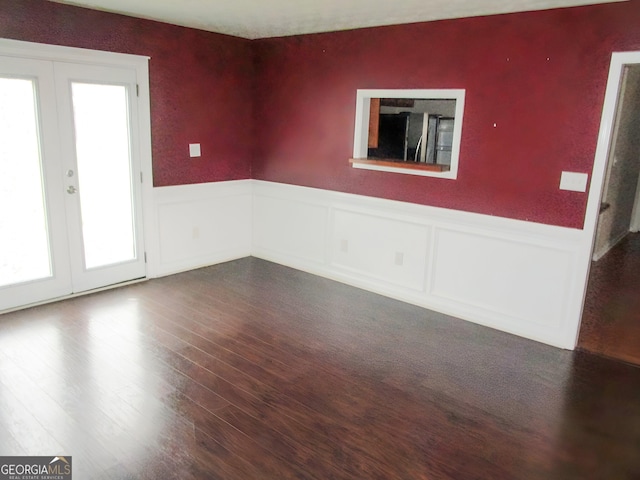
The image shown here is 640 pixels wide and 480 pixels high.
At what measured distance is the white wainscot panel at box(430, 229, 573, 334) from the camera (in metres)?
3.63

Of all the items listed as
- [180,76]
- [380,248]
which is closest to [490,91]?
[380,248]

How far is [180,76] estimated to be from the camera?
473 centimetres

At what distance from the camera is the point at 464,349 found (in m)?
3.57

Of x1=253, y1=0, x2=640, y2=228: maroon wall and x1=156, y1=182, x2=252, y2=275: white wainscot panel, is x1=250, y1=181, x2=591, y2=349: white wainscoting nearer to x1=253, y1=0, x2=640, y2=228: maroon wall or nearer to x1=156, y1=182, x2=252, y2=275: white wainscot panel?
x1=253, y1=0, x2=640, y2=228: maroon wall

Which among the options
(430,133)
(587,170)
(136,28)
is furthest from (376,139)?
(136,28)

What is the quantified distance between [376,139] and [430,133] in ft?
1.71

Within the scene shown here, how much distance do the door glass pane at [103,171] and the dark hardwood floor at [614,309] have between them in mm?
4087

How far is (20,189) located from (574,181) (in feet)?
13.9

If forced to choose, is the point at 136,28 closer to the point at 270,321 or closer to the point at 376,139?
the point at 376,139

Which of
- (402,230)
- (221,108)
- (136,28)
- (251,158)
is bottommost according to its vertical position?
(402,230)

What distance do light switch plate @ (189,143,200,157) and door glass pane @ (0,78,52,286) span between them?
1.46 m

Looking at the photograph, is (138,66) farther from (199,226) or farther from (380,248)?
(380,248)

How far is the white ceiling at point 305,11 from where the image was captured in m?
3.41

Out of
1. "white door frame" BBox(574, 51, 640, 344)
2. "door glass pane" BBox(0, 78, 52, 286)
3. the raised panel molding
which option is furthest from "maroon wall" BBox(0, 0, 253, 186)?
"white door frame" BBox(574, 51, 640, 344)
